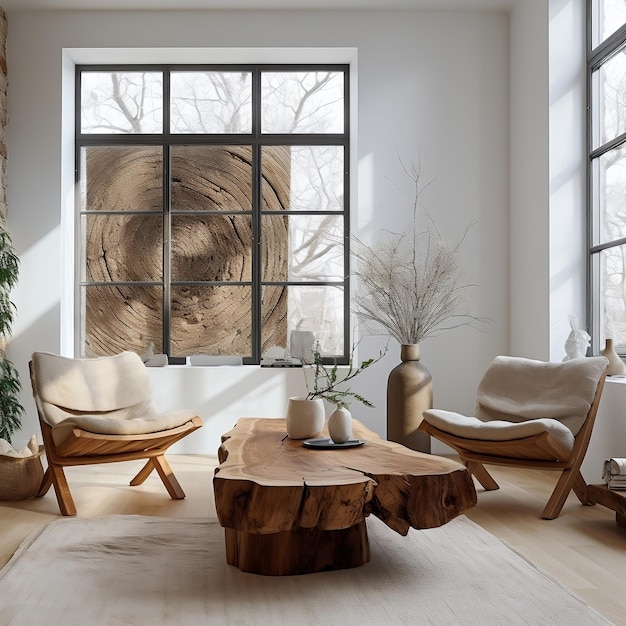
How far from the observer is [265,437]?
3541mm

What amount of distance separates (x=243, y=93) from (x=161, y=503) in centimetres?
357

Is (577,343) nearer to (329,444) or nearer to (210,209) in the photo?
(329,444)

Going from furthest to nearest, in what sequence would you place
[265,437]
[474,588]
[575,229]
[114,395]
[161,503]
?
[575,229] → [114,395] → [161,503] → [265,437] → [474,588]

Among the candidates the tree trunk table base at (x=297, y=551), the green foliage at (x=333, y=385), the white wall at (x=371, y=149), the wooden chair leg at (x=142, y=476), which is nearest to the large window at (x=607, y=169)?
the white wall at (x=371, y=149)

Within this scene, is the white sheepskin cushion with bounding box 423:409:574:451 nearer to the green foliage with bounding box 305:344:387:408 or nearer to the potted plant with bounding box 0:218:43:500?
→ the green foliage with bounding box 305:344:387:408

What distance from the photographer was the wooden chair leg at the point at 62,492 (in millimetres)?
3728

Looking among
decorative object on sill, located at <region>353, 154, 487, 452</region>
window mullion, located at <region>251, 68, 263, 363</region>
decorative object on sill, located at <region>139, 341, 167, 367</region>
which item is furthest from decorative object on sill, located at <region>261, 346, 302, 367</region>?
decorative object on sill, located at <region>139, 341, 167, 367</region>

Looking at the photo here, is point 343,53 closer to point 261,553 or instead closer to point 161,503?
point 161,503

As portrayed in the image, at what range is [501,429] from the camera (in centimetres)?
362

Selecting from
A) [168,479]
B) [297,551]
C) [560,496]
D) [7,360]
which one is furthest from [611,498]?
[7,360]

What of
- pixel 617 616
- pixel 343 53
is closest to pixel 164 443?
pixel 617 616

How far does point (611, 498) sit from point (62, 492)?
266 cm

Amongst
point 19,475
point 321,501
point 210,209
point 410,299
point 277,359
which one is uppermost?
point 210,209

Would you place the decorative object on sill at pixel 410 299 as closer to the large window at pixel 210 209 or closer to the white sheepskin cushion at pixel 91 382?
the large window at pixel 210 209
